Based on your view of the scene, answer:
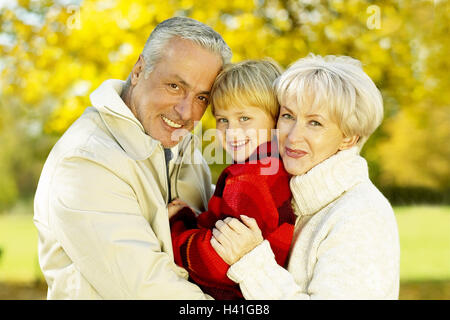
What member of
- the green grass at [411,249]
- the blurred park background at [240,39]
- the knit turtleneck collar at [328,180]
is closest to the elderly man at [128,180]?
the knit turtleneck collar at [328,180]

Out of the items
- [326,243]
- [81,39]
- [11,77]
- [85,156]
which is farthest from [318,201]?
[11,77]

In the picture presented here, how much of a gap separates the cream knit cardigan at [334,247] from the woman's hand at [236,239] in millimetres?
32

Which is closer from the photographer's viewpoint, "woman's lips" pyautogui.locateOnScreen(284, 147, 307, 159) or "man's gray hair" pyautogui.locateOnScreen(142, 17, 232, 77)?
"woman's lips" pyautogui.locateOnScreen(284, 147, 307, 159)

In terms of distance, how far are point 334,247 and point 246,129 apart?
2.35 ft

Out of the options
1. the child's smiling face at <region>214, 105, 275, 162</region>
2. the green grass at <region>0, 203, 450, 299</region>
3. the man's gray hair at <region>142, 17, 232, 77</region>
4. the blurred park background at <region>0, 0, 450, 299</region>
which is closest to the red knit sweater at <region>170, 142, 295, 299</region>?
the child's smiling face at <region>214, 105, 275, 162</region>

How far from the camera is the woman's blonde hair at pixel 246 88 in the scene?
2.29m

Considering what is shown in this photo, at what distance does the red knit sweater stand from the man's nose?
0.38 meters

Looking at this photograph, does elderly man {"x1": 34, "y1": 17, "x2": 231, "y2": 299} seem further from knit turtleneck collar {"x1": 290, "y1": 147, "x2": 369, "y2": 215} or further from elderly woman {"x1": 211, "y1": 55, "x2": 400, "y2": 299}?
knit turtleneck collar {"x1": 290, "y1": 147, "x2": 369, "y2": 215}

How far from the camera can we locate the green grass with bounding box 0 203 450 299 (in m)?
7.04

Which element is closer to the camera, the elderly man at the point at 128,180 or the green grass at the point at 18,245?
the elderly man at the point at 128,180

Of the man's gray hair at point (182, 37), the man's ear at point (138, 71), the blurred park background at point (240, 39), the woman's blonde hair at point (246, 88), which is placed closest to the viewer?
the woman's blonde hair at point (246, 88)

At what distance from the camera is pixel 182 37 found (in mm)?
2402

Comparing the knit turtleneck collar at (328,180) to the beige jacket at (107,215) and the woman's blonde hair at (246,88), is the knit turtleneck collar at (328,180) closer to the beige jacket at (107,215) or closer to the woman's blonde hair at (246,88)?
the woman's blonde hair at (246,88)

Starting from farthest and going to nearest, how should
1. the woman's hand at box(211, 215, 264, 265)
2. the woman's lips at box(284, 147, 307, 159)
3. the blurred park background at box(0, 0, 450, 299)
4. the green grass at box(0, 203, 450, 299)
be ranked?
the green grass at box(0, 203, 450, 299) < the blurred park background at box(0, 0, 450, 299) < the woman's lips at box(284, 147, 307, 159) < the woman's hand at box(211, 215, 264, 265)
